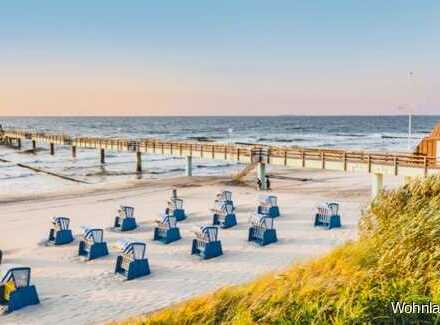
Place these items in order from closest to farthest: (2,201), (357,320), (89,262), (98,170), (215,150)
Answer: (357,320), (89,262), (2,201), (215,150), (98,170)

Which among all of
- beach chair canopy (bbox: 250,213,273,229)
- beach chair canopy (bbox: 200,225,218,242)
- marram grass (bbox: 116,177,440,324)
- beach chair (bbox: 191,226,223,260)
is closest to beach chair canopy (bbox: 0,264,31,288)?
beach chair (bbox: 191,226,223,260)

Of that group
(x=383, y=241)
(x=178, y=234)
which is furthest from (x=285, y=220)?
(x=383, y=241)

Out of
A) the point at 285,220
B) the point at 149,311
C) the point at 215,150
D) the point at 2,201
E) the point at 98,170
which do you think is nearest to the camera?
the point at 149,311

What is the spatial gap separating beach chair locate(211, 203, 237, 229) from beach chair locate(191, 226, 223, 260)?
3.61 meters

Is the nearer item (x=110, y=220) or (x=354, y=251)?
(x=354, y=251)

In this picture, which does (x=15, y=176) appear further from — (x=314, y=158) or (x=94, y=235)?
(x=94, y=235)

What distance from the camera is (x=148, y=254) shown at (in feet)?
47.3

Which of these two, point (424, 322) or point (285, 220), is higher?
point (424, 322)

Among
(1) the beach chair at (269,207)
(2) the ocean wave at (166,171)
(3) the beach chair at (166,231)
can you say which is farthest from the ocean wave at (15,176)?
(3) the beach chair at (166,231)

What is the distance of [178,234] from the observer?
15984 millimetres

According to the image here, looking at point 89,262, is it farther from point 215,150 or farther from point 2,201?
point 215,150

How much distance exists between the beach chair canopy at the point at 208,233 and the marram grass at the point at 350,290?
21.9 ft

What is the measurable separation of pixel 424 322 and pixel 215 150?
28.0m

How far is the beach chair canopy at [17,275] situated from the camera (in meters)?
10.3
